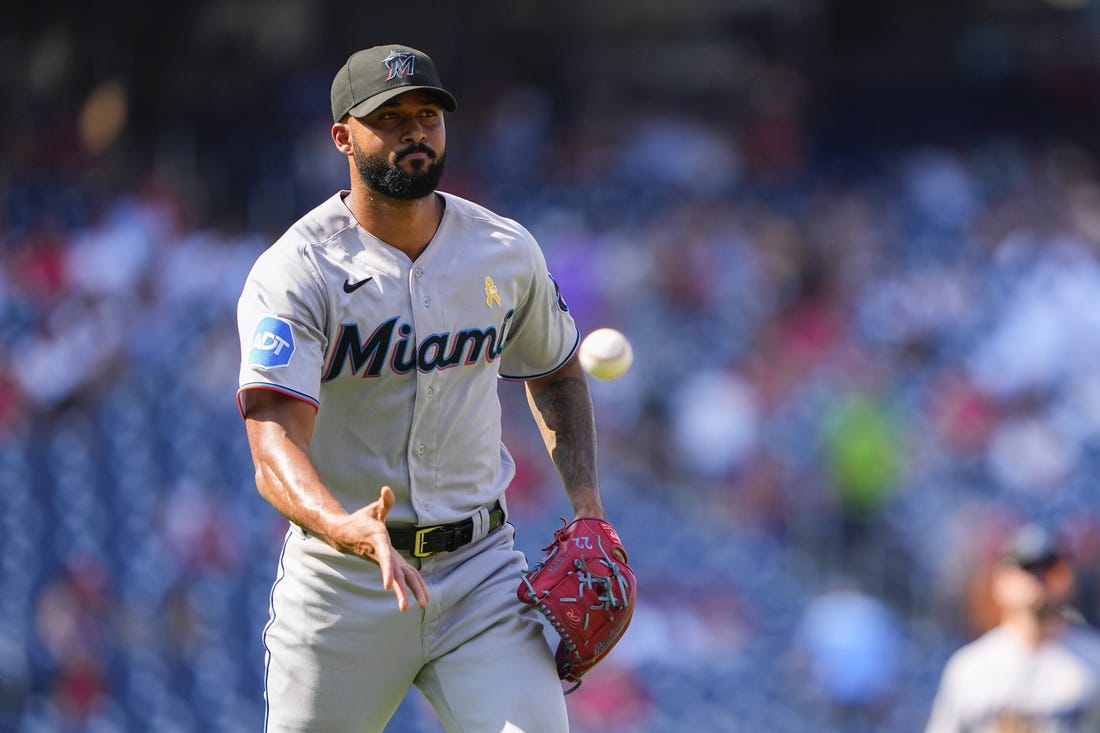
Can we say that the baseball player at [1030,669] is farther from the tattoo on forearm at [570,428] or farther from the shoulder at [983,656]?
the tattoo on forearm at [570,428]

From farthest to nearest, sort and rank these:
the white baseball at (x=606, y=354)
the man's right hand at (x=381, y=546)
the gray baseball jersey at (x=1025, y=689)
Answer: the gray baseball jersey at (x=1025, y=689) → the white baseball at (x=606, y=354) → the man's right hand at (x=381, y=546)

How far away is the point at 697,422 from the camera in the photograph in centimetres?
970

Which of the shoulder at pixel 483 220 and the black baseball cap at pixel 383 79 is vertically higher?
the black baseball cap at pixel 383 79

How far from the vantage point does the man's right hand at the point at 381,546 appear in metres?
2.59

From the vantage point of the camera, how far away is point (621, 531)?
31.9 feet

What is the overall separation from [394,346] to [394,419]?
162 mm

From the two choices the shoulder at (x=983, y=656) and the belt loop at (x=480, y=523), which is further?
the shoulder at (x=983, y=656)

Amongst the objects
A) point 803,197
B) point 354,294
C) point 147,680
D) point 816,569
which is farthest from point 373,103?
point 803,197

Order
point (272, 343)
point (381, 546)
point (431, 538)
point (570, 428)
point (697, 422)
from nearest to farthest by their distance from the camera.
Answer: point (381, 546) < point (272, 343) < point (431, 538) < point (570, 428) < point (697, 422)

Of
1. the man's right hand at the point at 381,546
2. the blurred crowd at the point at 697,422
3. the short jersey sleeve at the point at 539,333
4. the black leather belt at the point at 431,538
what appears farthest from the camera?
the blurred crowd at the point at 697,422

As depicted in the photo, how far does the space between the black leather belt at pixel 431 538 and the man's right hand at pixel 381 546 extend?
1.60 ft

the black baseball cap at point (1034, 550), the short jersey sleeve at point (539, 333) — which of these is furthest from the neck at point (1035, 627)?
the short jersey sleeve at point (539, 333)

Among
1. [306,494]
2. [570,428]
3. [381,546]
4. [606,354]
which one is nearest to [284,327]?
[306,494]

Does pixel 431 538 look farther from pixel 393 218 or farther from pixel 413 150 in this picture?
pixel 413 150
